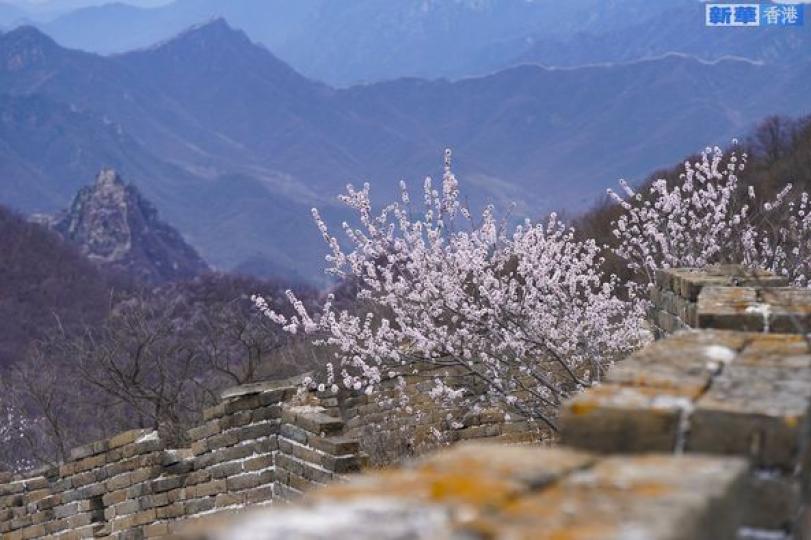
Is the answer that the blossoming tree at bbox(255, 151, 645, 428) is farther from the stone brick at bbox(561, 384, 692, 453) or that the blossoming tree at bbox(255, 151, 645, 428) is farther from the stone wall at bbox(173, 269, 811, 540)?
the stone brick at bbox(561, 384, 692, 453)

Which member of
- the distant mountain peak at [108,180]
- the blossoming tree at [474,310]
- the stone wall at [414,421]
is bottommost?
the stone wall at [414,421]

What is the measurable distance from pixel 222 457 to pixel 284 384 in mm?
1038

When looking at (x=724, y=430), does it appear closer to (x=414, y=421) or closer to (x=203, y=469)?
(x=203, y=469)

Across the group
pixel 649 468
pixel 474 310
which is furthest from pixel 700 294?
pixel 474 310

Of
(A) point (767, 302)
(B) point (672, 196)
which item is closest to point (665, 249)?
(B) point (672, 196)

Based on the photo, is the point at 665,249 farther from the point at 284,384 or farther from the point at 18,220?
the point at 18,220

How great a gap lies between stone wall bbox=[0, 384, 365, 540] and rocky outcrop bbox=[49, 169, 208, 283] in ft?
444

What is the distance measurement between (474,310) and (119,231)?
14659 centimetres

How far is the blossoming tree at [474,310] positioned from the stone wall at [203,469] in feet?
4.56

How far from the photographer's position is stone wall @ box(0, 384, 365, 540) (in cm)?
793

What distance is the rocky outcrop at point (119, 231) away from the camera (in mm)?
149875

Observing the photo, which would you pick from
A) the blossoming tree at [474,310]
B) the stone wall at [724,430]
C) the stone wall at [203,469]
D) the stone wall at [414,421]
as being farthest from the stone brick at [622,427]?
the stone wall at [414,421]

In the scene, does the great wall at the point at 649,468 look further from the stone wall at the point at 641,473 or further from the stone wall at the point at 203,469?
the stone wall at the point at 203,469

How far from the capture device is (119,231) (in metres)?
151
